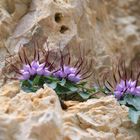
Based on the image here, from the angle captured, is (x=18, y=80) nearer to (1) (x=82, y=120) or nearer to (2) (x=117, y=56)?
(1) (x=82, y=120)

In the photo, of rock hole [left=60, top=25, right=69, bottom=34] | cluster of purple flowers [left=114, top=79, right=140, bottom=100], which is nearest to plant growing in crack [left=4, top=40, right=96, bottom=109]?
cluster of purple flowers [left=114, top=79, right=140, bottom=100]

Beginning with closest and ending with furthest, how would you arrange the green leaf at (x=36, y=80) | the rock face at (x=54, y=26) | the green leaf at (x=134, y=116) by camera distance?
the green leaf at (x=134, y=116)
the green leaf at (x=36, y=80)
the rock face at (x=54, y=26)

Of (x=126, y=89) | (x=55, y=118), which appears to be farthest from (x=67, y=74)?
(x=55, y=118)

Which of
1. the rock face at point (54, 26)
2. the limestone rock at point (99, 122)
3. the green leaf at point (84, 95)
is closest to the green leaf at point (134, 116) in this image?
the limestone rock at point (99, 122)

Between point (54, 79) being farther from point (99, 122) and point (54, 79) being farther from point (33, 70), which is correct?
point (99, 122)

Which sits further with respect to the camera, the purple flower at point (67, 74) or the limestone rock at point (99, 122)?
the purple flower at point (67, 74)

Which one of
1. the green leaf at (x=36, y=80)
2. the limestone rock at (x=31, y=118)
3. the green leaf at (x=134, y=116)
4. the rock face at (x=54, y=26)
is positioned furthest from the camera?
the rock face at (x=54, y=26)

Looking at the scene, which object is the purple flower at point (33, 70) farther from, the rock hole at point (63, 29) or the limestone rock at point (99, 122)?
the rock hole at point (63, 29)

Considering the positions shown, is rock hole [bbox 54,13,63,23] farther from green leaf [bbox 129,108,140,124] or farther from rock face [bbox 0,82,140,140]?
green leaf [bbox 129,108,140,124]

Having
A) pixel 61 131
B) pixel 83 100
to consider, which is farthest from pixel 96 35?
pixel 61 131
